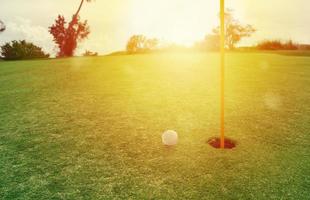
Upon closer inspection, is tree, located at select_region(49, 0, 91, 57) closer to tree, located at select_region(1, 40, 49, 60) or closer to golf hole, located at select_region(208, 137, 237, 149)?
tree, located at select_region(1, 40, 49, 60)

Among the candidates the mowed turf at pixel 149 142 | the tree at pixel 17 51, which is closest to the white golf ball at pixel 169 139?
the mowed turf at pixel 149 142

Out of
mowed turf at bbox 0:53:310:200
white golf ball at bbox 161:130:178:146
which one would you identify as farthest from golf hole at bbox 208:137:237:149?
white golf ball at bbox 161:130:178:146

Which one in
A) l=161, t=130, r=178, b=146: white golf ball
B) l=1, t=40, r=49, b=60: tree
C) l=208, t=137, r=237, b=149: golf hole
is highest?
l=1, t=40, r=49, b=60: tree

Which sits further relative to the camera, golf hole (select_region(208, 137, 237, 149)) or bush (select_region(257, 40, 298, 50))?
bush (select_region(257, 40, 298, 50))

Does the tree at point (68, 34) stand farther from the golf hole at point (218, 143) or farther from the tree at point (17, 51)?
the golf hole at point (218, 143)

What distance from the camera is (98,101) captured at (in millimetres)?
6355

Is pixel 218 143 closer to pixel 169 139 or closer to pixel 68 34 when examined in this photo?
pixel 169 139

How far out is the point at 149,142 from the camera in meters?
4.23

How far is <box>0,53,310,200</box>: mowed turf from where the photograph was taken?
3.20m

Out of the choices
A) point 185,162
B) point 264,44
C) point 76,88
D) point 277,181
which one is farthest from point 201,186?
point 264,44

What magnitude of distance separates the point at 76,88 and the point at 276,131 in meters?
4.59

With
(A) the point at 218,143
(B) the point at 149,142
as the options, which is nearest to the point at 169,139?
(B) the point at 149,142

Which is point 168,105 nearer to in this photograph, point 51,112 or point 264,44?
point 51,112

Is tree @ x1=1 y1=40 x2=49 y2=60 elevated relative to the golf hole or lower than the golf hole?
elevated
